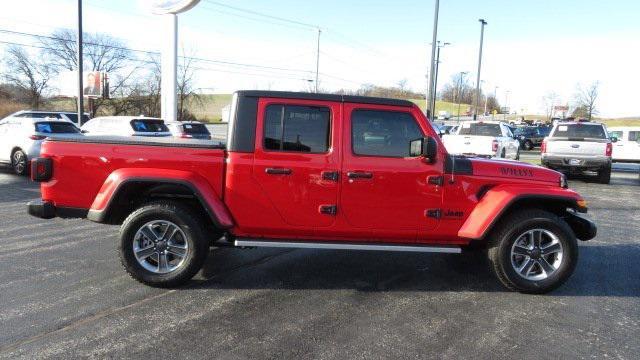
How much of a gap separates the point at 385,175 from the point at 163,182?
2109mm

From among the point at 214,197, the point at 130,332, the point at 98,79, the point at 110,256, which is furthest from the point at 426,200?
the point at 98,79

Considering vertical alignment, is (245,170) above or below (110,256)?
above

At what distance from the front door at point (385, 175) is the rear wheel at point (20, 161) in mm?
11785

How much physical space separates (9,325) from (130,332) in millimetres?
965

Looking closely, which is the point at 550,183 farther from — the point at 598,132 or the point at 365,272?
the point at 598,132

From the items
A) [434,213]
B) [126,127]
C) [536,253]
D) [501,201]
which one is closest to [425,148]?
[434,213]

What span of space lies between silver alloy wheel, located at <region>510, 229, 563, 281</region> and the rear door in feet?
6.28

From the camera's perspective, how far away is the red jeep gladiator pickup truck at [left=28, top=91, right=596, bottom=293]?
451 centimetres

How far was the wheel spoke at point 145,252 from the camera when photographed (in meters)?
4.55

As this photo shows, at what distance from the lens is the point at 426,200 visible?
460 centimetres

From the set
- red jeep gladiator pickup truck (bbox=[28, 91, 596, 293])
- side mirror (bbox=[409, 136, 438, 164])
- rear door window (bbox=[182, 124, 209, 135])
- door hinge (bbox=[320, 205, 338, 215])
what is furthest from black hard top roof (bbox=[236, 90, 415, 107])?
rear door window (bbox=[182, 124, 209, 135])

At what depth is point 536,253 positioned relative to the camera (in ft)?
15.4

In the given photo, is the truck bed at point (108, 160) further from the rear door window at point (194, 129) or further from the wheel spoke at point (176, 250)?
the rear door window at point (194, 129)

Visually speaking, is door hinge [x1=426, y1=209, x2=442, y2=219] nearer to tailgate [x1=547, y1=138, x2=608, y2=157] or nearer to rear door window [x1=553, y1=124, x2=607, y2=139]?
tailgate [x1=547, y1=138, x2=608, y2=157]
